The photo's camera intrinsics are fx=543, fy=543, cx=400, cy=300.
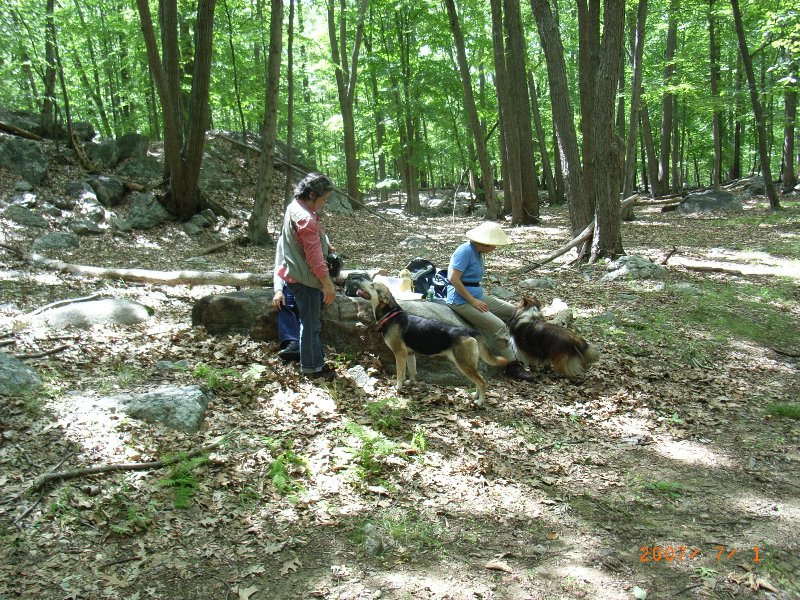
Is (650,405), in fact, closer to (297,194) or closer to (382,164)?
(297,194)

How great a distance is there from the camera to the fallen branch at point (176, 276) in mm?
8977

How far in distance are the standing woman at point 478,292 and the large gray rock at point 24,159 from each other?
545 inches

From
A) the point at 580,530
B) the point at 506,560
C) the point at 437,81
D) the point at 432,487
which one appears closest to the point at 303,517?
the point at 432,487

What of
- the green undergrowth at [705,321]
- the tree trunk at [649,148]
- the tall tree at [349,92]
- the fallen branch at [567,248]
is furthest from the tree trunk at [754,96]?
the tall tree at [349,92]

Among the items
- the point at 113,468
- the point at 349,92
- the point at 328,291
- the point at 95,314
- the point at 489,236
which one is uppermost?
the point at 349,92

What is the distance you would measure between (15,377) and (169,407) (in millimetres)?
1407

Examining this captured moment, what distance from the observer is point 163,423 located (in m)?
4.72

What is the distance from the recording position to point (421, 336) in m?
5.82

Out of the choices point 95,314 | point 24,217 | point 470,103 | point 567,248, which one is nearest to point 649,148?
point 470,103

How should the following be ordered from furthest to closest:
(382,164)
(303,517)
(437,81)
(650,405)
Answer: (382,164) → (437,81) → (650,405) → (303,517)

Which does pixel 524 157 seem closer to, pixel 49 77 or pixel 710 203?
pixel 710 203

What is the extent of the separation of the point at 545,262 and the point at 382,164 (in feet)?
80.4

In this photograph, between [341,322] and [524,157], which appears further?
[524,157]

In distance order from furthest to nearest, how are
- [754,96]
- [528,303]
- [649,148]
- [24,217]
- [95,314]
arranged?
1. [649,148]
2. [754,96]
3. [24,217]
4. [528,303]
5. [95,314]
